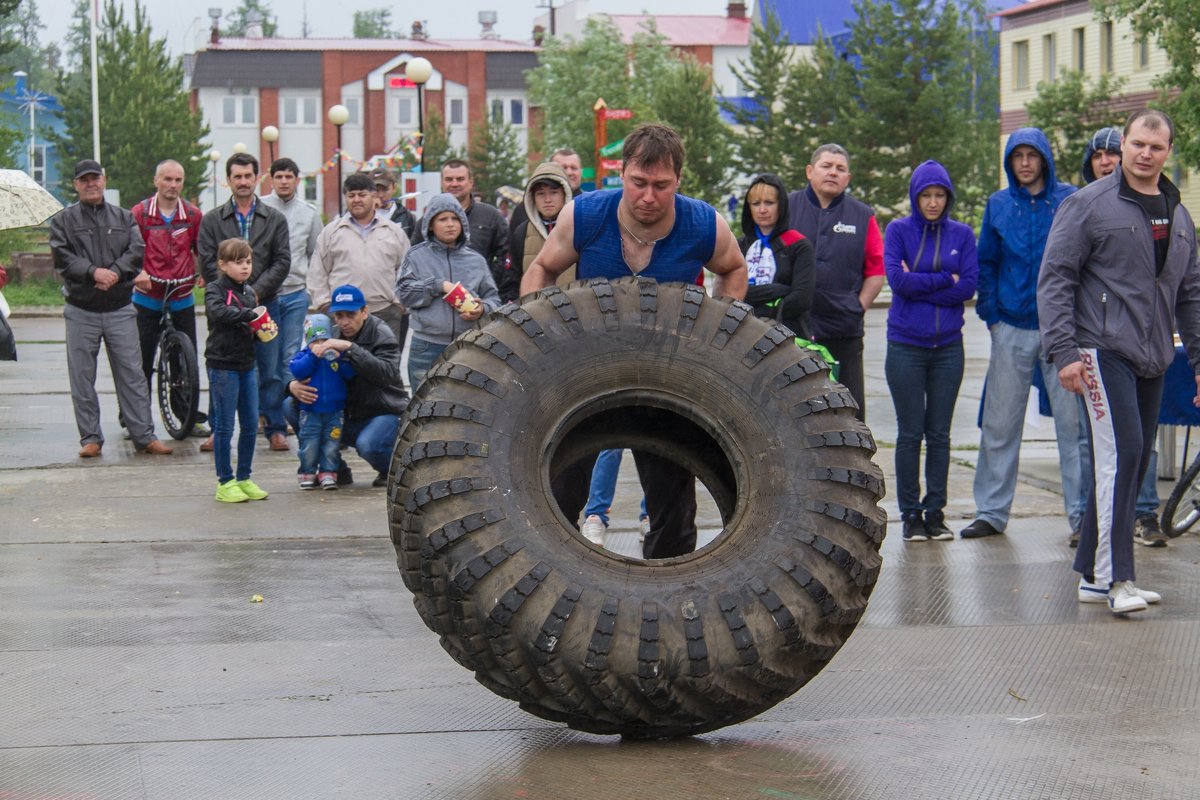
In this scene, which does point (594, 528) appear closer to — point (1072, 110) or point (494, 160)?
point (1072, 110)

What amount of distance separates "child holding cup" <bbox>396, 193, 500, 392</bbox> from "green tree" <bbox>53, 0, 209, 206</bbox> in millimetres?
44834

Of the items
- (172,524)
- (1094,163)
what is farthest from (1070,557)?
(172,524)

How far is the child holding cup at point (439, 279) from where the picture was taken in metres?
9.57

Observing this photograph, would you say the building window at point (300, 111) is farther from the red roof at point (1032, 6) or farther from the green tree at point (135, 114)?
the red roof at point (1032, 6)

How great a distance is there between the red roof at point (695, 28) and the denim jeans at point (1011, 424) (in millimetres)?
87088

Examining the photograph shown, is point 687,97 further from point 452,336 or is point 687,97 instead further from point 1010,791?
point 1010,791

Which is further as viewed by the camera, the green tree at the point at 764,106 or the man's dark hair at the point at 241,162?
the green tree at the point at 764,106

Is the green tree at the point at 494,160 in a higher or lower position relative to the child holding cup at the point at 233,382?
higher

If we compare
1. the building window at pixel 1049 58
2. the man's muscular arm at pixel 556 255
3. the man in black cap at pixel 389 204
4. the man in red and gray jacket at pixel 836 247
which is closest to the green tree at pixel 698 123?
the building window at pixel 1049 58

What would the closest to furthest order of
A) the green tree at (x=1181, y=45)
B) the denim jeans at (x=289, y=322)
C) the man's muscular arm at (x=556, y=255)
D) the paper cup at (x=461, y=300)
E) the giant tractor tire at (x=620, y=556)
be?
the giant tractor tire at (x=620, y=556)
the man's muscular arm at (x=556, y=255)
the paper cup at (x=461, y=300)
the denim jeans at (x=289, y=322)
the green tree at (x=1181, y=45)

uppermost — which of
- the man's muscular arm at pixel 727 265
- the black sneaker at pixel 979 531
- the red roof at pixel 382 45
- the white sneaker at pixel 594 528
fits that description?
the red roof at pixel 382 45

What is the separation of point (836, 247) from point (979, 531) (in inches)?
62.4

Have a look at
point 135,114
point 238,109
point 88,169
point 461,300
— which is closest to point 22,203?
point 88,169

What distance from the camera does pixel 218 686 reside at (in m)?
5.46
